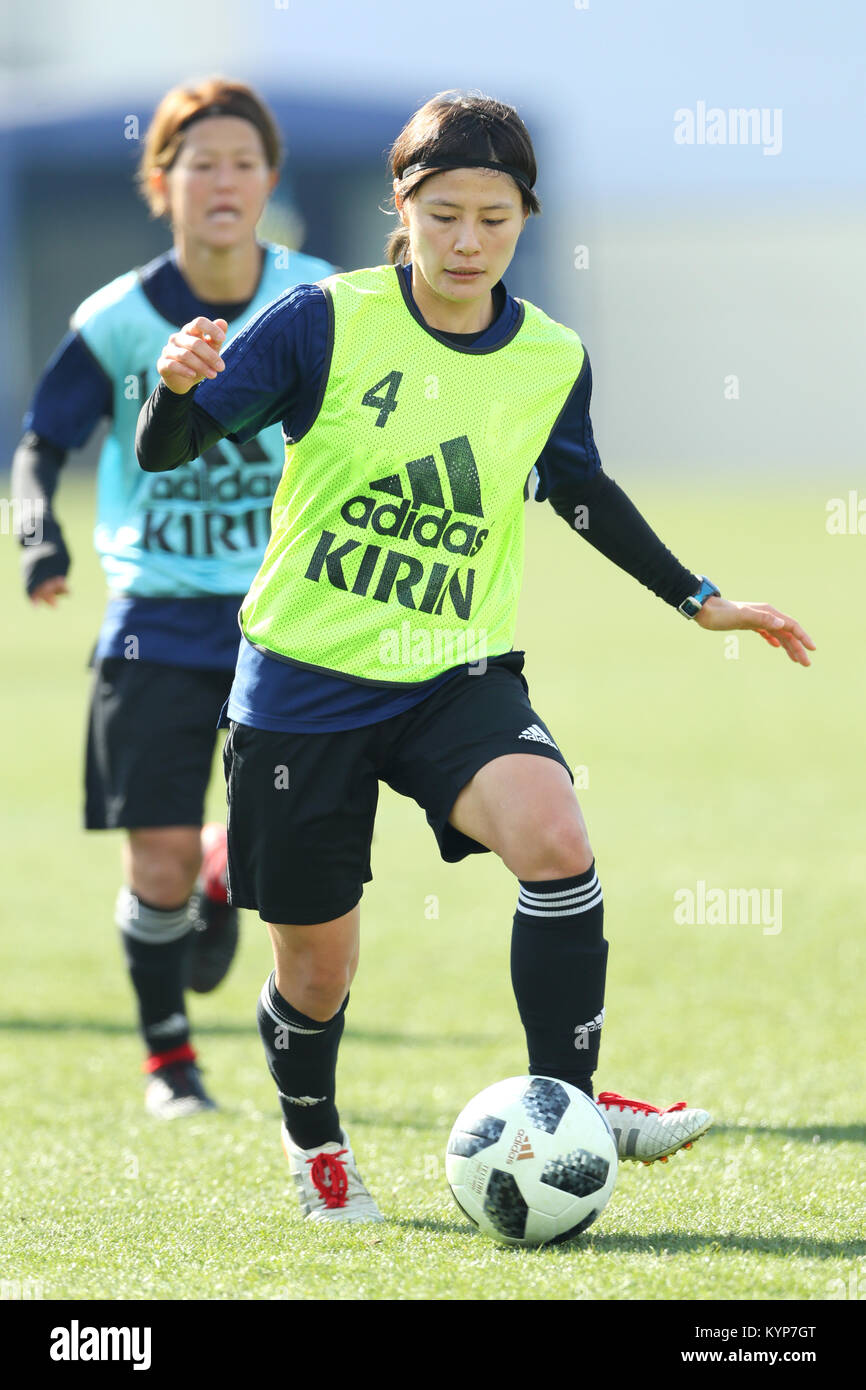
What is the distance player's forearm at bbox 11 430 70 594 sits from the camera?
195 inches

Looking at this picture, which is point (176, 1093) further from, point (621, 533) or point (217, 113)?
point (217, 113)

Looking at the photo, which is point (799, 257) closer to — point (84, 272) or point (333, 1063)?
point (84, 272)

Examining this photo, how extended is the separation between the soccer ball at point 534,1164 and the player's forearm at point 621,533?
1107 mm

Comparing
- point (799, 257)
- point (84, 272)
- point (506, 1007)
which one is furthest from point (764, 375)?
point (506, 1007)

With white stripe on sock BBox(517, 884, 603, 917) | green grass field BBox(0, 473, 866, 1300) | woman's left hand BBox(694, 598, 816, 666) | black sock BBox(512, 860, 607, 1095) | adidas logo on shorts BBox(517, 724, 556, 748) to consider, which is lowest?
green grass field BBox(0, 473, 866, 1300)

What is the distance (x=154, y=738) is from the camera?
5.07 m

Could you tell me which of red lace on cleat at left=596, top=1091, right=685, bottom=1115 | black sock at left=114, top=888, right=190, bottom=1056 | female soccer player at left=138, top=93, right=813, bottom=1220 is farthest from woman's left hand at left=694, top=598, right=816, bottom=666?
black sock at left=114, top=888, right=190, bottom=1056

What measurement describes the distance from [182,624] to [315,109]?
40.4m

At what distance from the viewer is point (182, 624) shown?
5.07 m

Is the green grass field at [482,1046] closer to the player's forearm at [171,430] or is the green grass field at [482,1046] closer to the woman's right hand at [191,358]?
the player's forearm at [171,430]

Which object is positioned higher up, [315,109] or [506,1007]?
[315,109]

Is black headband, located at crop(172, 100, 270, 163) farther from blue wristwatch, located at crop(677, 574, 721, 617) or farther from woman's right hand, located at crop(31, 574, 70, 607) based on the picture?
blue wristwatch, located at crop(677, 574, 721, 617)

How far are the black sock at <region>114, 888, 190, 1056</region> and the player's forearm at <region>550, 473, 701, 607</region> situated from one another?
2.00 m

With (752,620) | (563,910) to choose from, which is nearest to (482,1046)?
(752,620)
